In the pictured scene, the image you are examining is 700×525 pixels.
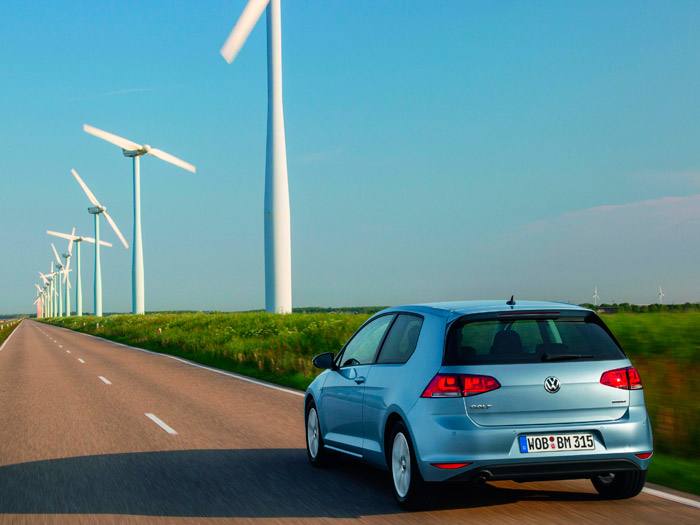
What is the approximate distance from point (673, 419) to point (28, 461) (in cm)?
719

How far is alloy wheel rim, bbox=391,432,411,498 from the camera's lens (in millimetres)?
6168

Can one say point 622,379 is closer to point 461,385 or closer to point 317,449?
point 461,385

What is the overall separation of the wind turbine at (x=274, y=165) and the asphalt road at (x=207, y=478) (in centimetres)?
1571

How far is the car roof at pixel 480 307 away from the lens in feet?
20.5

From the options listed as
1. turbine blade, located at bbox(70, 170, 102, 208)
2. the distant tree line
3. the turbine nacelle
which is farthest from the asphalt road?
turbine blade, located at bbox(70, 170, 102, 208)

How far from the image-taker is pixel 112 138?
56.0 metres

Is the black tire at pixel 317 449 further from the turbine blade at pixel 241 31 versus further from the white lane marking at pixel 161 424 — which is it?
the turbine blade at pixel 241 31

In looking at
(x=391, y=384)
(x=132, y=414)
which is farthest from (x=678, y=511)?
(x=132, y=414)

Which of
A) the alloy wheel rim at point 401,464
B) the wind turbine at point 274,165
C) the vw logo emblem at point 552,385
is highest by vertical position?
the wind turbine at point 274,165

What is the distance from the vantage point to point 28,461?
8.84 m

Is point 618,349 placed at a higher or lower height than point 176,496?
higher

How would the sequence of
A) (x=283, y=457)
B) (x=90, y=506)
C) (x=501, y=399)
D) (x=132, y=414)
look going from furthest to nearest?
(x=132, y=414), (x=283, y=457), (x=90, y=506), (x=501, y=399)

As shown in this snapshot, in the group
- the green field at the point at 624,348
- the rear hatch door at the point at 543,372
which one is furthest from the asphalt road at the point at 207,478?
the green field at the point at 624,348

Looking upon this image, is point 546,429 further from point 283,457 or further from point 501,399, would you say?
point 283,457
